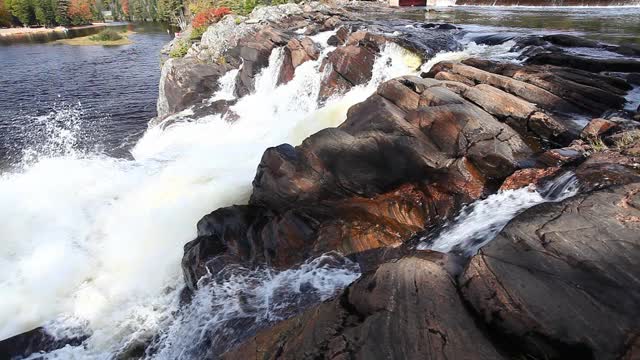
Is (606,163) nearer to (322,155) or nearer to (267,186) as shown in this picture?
(322,155)

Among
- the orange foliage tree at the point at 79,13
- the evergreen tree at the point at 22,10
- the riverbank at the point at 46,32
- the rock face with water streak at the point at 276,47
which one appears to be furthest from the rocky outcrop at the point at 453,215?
the evergreen tree at the point at 22,10

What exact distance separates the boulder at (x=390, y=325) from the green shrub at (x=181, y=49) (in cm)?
2853

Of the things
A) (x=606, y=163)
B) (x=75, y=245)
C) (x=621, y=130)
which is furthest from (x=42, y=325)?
(x=621, y=130)

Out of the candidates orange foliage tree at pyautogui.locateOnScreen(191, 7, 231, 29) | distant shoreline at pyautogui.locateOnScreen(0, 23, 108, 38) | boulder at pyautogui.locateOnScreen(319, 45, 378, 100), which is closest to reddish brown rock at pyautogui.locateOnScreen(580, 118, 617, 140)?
boulder at pyautogui.locateOnScreen(319, 45, 378, 100)

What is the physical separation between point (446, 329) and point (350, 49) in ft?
53.1

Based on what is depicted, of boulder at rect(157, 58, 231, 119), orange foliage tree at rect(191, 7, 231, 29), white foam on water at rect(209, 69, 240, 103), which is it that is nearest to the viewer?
boulder at rect(157, 58, 231, 119)

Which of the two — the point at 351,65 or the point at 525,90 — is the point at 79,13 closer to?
the point at 351,65

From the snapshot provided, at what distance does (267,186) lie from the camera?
1063cm

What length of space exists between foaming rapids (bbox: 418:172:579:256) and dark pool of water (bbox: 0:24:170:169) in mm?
17891

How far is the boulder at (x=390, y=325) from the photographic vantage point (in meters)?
4.52

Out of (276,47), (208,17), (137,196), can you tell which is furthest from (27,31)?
(137,196)

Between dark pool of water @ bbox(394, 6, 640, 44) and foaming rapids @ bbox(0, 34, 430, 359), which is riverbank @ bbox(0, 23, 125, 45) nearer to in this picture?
foaming rapids @ bbox(0, 34, 430, 359)

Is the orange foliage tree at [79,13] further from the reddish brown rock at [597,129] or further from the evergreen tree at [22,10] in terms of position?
the reddish brown rock at [597,129]

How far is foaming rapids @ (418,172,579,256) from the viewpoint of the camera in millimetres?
7449
